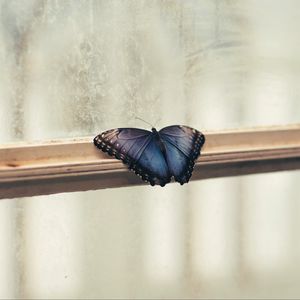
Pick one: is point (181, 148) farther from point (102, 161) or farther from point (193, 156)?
point (102, 161)

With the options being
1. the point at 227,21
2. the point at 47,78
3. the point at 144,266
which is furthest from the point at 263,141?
the point at 47,78

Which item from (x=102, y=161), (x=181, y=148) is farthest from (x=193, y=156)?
(x=102, y=161)

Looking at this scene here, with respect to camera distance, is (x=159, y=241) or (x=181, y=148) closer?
(x=181, y=148)

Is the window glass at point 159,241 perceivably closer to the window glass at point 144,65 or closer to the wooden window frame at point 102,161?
the wooden window frame at point 102,161

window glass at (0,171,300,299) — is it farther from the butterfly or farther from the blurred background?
the butterfly

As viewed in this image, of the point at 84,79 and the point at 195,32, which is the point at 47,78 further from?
the point at 195,32
